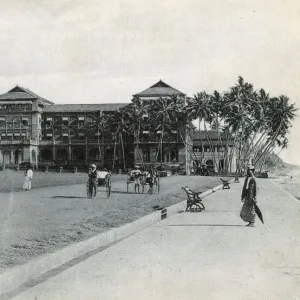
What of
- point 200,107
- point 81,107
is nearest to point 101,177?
point 200,107

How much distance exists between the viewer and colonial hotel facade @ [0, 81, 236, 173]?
79.0 meters

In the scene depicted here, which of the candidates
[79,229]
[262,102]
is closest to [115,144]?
[262,102]

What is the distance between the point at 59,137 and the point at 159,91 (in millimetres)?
17078

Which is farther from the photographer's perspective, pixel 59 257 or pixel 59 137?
pixel 59 137

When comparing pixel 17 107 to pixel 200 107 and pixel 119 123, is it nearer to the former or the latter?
pixel 119 123

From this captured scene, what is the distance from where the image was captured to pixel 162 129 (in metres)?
76.8

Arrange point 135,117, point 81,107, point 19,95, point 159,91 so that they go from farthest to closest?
point 81,107 < point 159,91 < point 19,95 < point 135,117

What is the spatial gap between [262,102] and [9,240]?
70037 millimetres

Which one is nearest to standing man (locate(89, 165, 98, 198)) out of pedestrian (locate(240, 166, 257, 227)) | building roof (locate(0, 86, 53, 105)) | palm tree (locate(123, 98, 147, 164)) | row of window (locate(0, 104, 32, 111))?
pedestrian (locate(240, 166, 257, 227))

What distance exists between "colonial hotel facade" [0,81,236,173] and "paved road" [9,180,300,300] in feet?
222

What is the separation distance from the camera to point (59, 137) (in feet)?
281

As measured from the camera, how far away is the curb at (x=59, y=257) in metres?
6.30

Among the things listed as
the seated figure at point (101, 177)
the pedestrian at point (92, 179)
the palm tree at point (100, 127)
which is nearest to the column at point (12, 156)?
the palm tree at point (100, 127)

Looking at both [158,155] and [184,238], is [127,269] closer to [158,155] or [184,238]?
[184,238]
